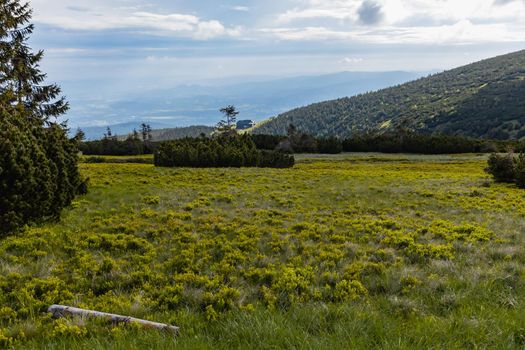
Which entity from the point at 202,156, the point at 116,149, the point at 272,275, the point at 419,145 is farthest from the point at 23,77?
the point at 419,145

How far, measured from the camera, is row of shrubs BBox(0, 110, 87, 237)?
1310cm

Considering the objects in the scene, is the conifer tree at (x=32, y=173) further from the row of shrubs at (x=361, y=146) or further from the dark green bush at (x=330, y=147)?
the dark green bush at (x=330, y=147)

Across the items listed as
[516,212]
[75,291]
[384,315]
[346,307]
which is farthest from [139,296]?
[516,212]

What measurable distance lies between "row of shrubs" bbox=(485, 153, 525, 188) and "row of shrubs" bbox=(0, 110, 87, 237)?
3139cm

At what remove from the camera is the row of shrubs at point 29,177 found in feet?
43.0

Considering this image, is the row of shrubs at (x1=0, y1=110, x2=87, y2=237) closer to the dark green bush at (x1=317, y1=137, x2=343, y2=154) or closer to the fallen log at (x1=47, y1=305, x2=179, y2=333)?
the fallen log at (x1=47, y1=305, x2=179, y2=333)

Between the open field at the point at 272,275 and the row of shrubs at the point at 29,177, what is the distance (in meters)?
0.79

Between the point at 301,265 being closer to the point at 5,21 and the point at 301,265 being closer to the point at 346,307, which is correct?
the point at 346,307

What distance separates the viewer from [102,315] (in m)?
6.90

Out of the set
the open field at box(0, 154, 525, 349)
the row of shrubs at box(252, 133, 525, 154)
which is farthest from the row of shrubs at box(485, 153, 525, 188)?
the row of shrubs at box(252, 133, 525, 154)

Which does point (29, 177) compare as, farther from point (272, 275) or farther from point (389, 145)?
point (389, 145)

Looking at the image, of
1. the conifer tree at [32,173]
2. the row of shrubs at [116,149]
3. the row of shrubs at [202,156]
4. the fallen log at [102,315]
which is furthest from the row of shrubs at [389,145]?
the fallen log at [102,315]

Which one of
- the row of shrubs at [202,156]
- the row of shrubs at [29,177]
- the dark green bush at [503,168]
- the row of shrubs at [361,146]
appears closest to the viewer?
the row of shrubs at [29,177]

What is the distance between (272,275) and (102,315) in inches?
160
